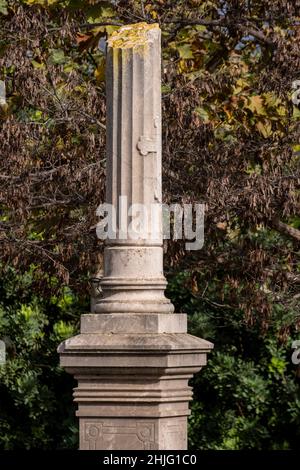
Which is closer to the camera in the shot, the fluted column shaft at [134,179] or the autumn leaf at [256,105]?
the fluted column shaft at [134,179]

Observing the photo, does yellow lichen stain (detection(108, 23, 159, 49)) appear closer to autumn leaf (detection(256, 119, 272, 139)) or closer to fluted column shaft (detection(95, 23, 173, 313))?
fluted column shaft (detection(95, 23, 173, 313))

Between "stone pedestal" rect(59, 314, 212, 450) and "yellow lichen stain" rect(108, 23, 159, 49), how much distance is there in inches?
68.7

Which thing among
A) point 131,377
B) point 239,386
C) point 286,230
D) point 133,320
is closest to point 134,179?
point 133,320

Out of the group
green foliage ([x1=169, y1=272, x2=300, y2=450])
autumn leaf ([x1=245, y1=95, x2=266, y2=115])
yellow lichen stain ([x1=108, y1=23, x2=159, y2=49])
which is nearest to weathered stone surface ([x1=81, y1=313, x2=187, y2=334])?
yellow lichen stain ([x1=108, y1=23, x2=159, y2=49])

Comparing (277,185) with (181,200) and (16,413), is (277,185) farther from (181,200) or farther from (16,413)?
(16,413)

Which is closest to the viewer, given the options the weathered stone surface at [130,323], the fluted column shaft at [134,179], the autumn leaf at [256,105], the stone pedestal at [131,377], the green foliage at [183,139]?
the stone pedestal at [131,377]

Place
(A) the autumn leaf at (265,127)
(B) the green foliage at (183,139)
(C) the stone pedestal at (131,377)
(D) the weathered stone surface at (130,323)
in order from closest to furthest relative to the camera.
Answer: (C) the stone pedestal at (131,377)
(D) the weathered stone surface at (130,323)
(B) the green foliage at (183,139)
(A) the autumn leaf at (265,127)

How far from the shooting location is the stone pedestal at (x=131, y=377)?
24.4 feet

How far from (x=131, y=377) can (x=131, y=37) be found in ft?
7.19

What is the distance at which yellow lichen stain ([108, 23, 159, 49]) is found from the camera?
26.5 feet

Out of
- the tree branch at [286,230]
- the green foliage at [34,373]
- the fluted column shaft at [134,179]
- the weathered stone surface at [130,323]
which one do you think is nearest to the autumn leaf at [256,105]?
the tree branch at [286,230]

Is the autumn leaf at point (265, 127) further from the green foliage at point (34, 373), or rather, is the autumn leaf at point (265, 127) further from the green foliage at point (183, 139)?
the green foliage at point (34, 373)

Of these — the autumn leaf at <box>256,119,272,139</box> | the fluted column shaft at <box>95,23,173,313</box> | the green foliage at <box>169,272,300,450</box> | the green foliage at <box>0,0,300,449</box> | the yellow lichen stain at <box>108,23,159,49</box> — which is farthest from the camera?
the green foliage at <box>169,272,300,450</box>

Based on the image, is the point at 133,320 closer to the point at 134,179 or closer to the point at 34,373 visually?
the point at 134,179
